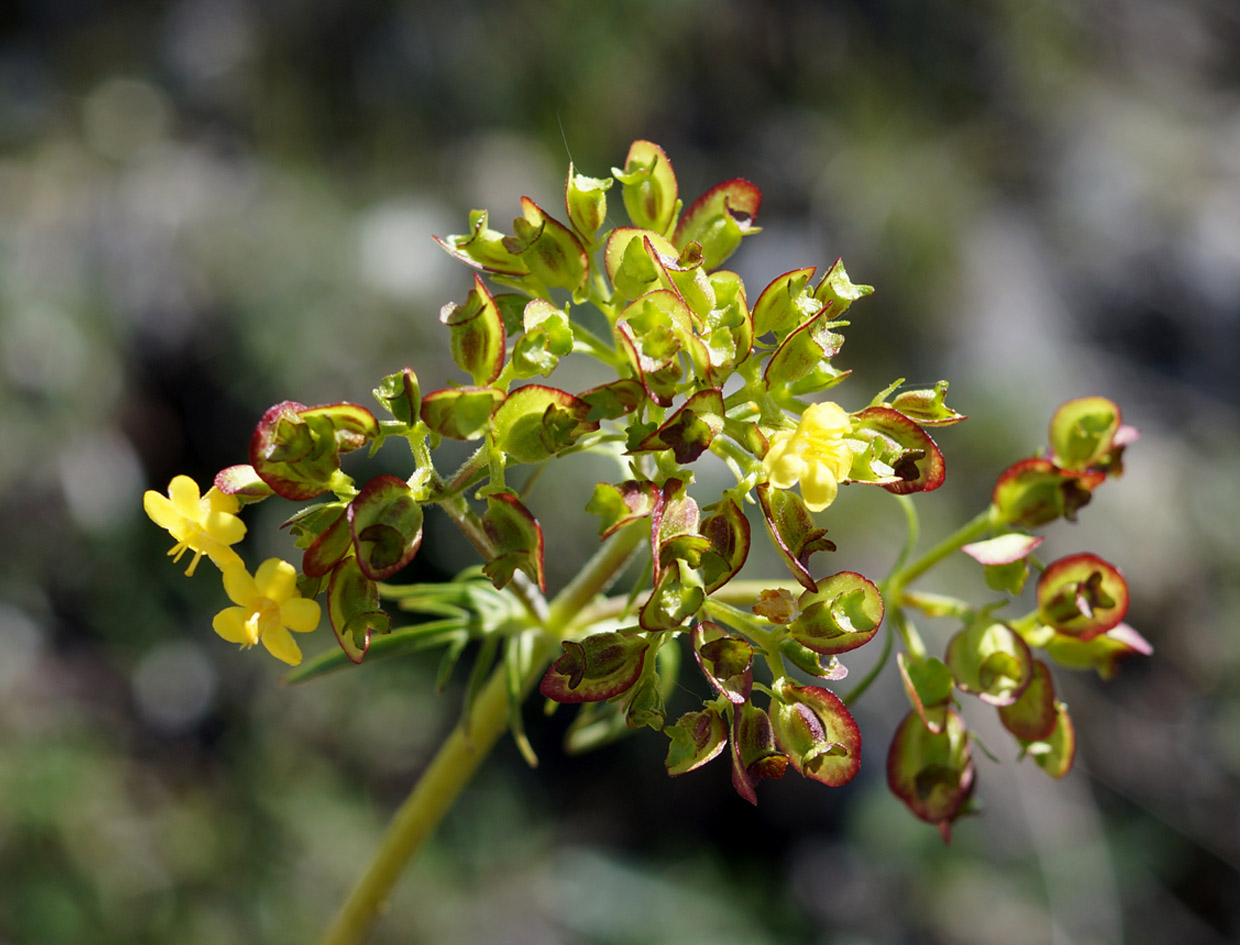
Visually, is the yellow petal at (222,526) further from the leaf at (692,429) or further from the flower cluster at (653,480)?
the leaf at (692,429)

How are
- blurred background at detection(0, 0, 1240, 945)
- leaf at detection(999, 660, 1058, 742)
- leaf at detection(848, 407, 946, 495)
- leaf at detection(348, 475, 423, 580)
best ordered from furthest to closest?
1. blurred background at detection(0, 0, 1240, 945)
2. leaf at detection(999, 660, 1058, 742)
3. leaf at detection(848, 407, 946, 495)
4. leaf at detection(348, 475, 423, 580)

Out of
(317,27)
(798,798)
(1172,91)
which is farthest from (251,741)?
(1172,91)

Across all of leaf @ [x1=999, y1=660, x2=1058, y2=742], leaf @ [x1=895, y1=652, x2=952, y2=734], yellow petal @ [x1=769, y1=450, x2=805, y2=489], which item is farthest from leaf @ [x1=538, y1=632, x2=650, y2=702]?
leaf @ [x1=999, y1=660, x2=1058, y2=742]

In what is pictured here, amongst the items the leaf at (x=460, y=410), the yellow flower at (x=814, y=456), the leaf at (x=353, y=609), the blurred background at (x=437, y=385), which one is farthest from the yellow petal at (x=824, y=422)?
the blurred background at (x=437, y=385)

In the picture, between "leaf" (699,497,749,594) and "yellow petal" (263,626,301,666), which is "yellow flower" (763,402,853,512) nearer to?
"leaf" (699,497,749,594)

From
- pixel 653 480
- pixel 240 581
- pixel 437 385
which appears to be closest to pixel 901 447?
pixel 653 480

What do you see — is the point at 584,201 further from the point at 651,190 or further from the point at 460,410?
the point at 460,410
